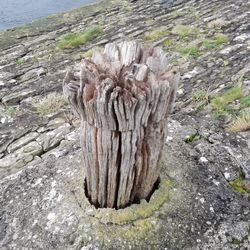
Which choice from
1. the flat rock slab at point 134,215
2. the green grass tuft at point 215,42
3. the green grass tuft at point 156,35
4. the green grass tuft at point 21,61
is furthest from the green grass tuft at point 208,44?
the flat rock slab at point 134,215

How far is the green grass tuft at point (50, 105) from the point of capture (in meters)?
6.00

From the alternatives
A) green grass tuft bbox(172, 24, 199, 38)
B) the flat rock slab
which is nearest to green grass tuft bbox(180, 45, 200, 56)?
green grass tuft bbox(172, 24, 199, 38)

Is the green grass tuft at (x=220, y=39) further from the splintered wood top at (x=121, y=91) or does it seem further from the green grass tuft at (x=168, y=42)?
the splintered wood top at (x=121, y=91)

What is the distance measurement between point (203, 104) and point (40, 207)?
2.94 metres

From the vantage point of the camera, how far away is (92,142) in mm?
3217

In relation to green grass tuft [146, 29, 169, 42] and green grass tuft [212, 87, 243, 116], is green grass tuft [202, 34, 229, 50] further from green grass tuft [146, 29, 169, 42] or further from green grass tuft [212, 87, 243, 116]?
green grass tuft [212, 87, 243, 116]

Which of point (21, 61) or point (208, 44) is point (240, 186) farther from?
point (21, 61)

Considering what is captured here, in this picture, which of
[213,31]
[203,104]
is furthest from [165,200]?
[213,31]

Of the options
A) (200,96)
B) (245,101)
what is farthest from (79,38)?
(245,101)

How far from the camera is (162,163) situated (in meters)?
4.08

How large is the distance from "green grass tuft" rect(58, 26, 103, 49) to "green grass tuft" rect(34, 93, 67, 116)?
246 centimetres

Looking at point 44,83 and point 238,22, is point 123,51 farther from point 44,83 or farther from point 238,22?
point 238,22

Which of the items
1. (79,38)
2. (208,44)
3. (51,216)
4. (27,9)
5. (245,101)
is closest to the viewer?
(51,216)

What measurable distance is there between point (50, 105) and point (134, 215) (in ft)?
9.64
